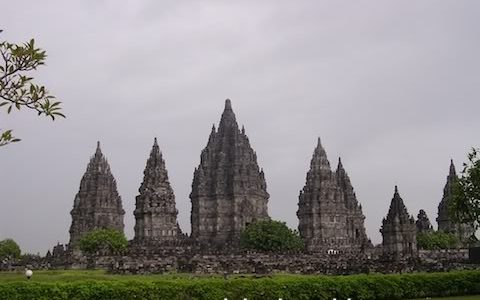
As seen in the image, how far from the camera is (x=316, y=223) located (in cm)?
9925

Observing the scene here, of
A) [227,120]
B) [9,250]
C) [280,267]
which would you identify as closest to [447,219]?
[227,120]

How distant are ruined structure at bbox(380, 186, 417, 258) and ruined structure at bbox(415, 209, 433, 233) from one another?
28.6 metres

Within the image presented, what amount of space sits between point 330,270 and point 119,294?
85.9ft

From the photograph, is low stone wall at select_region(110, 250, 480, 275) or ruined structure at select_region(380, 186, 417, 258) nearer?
low stone wall at select_region(110, 250, 480, 275)

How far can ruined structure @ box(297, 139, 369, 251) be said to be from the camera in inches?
3868

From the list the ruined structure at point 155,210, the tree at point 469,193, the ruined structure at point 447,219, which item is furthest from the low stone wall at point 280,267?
the ruined structure at point 447,219

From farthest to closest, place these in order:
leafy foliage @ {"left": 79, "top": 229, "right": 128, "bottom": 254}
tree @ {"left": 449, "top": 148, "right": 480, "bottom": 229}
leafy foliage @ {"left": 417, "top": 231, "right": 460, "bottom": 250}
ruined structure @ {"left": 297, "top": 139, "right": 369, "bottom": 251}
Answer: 1. ruined structure @ {"left": 297, "top": 139, "right": 369, "bottom": 251}
2. leafy foliage @ {"left": 417, "top": 231, "right": 460, "bottom": 250}
3. leafy foliage @ {"left": 79, "top": 229, "right": 128, "bottom": 254}
4. tree @ {"left": 449, "top": 148, "right": 480, "bottom": 229}

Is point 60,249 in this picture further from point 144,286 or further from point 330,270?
point 144,286

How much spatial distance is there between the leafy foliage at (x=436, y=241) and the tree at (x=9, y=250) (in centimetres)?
6622

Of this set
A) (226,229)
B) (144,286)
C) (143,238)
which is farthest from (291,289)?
(226,229)

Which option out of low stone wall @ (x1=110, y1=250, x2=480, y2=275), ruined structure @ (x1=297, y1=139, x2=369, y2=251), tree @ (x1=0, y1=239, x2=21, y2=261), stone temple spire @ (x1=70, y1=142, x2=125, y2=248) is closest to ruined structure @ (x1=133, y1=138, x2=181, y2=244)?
stone temple spire @ (x1=70, y1=142, x2=125, y2=248)

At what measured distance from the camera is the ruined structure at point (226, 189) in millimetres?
94375

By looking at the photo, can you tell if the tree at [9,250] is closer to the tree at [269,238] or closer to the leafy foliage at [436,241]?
the tree at [269,238]

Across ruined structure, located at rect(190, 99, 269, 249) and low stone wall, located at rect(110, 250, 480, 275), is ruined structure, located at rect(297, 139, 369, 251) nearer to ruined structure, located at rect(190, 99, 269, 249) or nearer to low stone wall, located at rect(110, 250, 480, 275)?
ruined structure, located at rect(190, 99, 269, 249)
